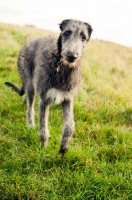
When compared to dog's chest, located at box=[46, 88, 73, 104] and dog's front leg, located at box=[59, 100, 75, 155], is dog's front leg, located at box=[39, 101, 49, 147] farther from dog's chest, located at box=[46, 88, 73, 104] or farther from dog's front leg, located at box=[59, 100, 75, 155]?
dog's front leg, located at box=[59, 100, 75, 155]

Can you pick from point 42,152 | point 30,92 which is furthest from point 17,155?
point 30,92

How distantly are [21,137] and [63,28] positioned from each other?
1999mm

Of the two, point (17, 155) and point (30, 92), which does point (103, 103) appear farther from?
point (17, 155)

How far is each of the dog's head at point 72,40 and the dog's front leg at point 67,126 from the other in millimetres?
773

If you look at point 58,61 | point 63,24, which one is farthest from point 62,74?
point 63,24

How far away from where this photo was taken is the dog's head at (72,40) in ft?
12.9

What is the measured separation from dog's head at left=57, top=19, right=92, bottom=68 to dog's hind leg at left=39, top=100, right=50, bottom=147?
916 millimetres

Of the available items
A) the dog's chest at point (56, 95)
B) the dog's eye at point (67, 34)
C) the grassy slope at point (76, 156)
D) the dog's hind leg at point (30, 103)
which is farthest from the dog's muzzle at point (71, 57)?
the dog's hind leg at point (30, 103)

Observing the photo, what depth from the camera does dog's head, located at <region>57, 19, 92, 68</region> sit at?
393 cm

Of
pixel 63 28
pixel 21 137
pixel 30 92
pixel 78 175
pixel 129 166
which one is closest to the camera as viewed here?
pixel 78 175

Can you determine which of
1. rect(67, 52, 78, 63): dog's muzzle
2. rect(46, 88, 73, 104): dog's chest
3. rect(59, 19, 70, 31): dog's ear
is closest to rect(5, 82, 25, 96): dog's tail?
rect(46, 88, 73, 104): dog's chest

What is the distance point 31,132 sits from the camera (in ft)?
17.1

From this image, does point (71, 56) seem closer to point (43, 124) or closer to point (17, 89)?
point (43, 124)

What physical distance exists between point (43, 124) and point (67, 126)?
47 centimetres
